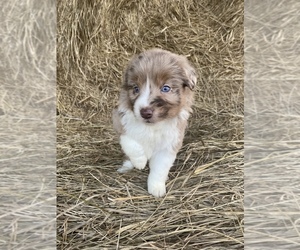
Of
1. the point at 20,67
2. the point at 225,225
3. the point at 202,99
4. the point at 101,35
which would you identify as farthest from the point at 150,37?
the point at 225,225

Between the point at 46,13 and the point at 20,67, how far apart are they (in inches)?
9.3

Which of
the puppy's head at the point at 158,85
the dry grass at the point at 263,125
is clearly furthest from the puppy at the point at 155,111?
the dry grass at the point at 263,125

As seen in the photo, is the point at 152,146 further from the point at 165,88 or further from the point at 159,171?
the point at 165,88

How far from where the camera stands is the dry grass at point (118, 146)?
170 centimetres

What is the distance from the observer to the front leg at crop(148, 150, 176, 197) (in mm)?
1658

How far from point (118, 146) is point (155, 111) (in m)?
0.25

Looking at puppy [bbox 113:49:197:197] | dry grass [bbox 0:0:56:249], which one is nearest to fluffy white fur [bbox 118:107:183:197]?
puppy [bbox 113:49:197:197]

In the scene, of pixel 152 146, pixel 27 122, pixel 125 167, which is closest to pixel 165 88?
pixel 152 146

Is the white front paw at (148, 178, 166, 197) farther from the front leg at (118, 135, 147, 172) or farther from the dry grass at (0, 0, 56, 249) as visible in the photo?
the dry grass at (0, 0, 56, 249)

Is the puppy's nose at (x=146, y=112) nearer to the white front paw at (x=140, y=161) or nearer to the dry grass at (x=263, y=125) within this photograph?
the white front paw at (x=140, y=161)

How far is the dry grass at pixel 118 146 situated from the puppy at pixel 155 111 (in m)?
0.05

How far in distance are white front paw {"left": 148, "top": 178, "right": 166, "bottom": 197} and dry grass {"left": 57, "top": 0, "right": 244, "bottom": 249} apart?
28 millimetres

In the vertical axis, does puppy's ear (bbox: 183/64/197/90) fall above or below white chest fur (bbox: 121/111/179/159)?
above

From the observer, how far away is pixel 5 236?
5.70ft
